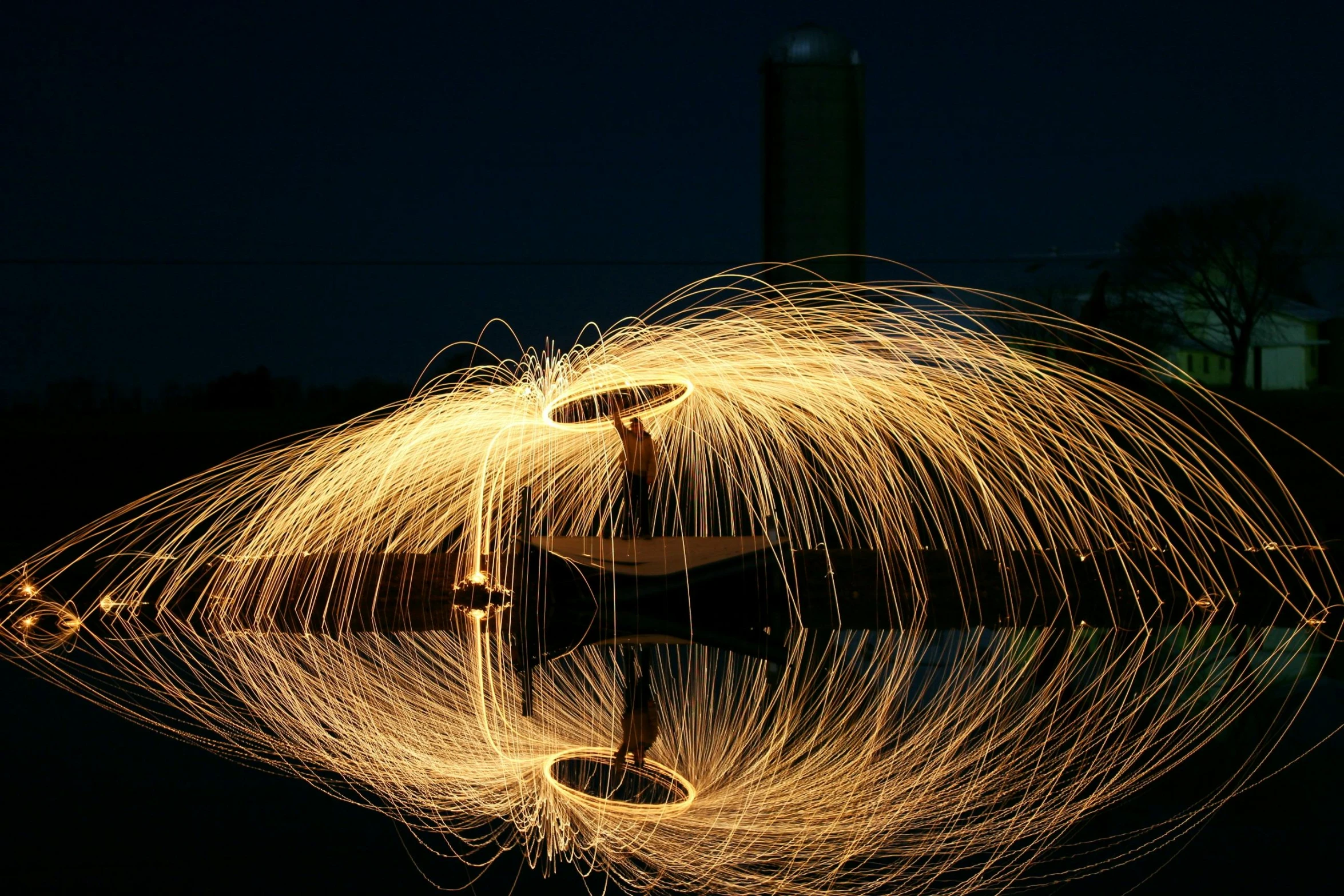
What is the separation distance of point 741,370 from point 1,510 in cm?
1008

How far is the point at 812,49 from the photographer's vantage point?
39.8ft

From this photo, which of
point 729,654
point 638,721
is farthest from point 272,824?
point 729,654

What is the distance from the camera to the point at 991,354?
730 cm

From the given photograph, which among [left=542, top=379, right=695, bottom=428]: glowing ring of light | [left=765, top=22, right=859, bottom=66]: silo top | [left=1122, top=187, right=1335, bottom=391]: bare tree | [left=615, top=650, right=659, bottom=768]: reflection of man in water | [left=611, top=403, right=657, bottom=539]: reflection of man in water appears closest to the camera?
[left=615, top=650, right=659, bottom=768]: reflection of man in water

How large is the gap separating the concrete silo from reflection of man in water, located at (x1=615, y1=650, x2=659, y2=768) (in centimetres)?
712

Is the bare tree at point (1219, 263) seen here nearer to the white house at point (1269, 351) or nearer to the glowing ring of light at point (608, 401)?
the white house at point (1269, 351)

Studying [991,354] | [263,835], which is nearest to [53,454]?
[991,354]

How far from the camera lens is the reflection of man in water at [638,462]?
25.3 feet

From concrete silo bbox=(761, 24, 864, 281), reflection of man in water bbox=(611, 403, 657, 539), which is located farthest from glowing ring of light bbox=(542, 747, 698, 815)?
concrete silo bbox=(761, 24, 864, 281)

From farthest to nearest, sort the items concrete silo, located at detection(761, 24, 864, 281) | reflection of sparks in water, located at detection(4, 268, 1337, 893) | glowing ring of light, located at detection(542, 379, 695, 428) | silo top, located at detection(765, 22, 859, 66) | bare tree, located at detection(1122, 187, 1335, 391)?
bare tree, located at detection(1122, 187, 1335, 391), silo top, located at detection(765, 22, 859, 66), concrete silo, located at detection(761, 24, 864, 281), glowing ring of light, located at detection(542, 379, 695, 428), reflection of sparks in water, located at detection(4, 268, 1337, 893)

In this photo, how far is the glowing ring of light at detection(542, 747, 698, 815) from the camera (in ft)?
11.9

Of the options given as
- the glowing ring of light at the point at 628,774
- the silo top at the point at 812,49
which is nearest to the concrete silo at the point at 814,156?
the silo top at the point at 812,49

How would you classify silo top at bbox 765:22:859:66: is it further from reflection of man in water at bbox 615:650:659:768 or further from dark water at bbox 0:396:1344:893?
dark water at bbox 0:396:1344:893

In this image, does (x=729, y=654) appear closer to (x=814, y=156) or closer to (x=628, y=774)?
(x=628, y=774)
